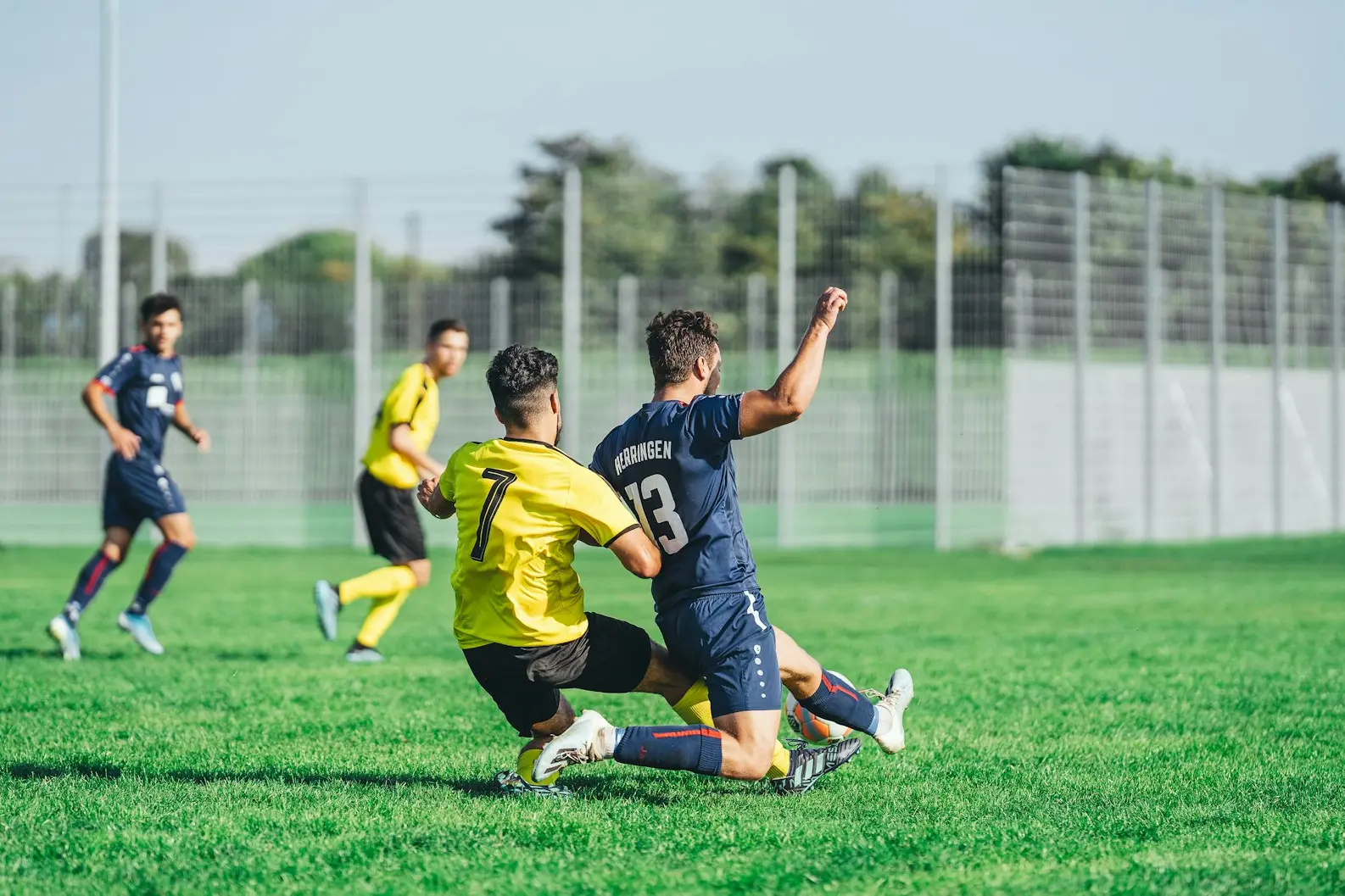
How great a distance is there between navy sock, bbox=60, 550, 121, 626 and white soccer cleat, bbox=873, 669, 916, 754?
19.6 feet

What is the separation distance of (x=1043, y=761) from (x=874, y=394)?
1741cm

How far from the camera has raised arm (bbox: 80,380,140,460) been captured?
10.2m

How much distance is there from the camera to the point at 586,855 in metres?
4.84

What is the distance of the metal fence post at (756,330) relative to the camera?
23406 mm

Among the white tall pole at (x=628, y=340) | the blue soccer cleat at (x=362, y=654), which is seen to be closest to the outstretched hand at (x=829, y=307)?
the blue soccer cleat at (x=362, y=654)

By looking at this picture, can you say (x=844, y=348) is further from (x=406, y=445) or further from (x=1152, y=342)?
(x=406, y=445)

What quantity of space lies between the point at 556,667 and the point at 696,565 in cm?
60

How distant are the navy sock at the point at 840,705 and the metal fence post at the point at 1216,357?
1811cm

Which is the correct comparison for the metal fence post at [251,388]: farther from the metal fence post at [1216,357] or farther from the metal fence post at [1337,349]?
the metal fence post at [1337,349]

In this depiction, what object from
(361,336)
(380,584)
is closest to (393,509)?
(380,584)

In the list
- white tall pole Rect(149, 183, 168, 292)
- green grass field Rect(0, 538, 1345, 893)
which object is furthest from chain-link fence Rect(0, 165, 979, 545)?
green grass field Rect(0, 538, 1345, 893)

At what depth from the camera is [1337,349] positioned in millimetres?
25125

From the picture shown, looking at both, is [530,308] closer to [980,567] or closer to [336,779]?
[980,567]

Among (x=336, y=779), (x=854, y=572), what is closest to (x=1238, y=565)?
(x=854, y=572)
